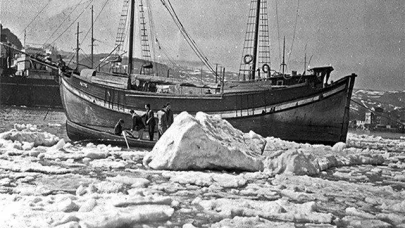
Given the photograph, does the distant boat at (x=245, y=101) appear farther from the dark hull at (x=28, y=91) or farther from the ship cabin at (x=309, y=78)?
the dark hull at (x=28, y=91)

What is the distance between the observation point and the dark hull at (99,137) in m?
11.8

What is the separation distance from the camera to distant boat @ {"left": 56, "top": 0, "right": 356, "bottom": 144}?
56.9ft

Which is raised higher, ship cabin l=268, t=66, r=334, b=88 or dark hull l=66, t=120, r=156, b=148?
ship cabin l=268, t=66, r=334, b=88

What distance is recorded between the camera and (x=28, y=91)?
56.7m

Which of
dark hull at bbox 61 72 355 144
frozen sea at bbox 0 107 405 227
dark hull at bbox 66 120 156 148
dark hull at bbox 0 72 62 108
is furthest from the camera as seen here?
dark hull at bbox 0 72 62 108

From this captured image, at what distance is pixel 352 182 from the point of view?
24.0 feet

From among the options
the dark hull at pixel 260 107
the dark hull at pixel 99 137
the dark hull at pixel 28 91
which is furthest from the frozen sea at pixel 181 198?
the dark hull at pixel 28 91

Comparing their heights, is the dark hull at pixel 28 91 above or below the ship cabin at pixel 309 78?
below

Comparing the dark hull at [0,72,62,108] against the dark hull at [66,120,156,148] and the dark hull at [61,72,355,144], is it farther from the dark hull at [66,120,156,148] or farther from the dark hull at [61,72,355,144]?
the dark hull at [66,120,156,148]

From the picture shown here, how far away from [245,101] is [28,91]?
4775 cm

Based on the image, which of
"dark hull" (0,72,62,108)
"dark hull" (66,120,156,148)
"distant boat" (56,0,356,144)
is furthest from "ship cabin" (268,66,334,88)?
"dark hull" (0,72,62,108)

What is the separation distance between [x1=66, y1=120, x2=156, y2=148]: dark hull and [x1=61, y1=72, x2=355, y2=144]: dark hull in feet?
9.76

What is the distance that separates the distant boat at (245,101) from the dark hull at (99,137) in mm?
2081

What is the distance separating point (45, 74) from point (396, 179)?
197 ft
